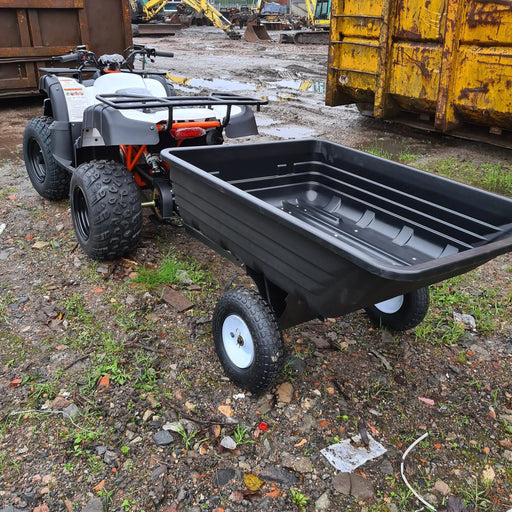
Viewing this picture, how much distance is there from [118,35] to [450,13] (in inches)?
186

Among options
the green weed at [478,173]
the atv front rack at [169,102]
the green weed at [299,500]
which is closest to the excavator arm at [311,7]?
the green weed at [478,173]

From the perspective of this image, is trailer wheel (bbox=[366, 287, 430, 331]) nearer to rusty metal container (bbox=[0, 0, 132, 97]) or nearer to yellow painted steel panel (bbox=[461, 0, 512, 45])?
yellow painted steel panel (bbox=[461, 0, 512, 45])

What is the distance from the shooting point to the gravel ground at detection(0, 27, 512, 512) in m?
1.91

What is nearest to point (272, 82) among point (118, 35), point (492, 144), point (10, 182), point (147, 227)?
point (118, 35)

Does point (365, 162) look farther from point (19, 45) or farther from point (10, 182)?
A: point (19, 45)

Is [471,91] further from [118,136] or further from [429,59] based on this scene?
[118,136]

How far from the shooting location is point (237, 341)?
237cm

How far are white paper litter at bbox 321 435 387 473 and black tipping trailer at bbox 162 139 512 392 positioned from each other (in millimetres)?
373

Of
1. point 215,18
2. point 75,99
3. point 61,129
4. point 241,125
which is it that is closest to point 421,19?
point 241,125

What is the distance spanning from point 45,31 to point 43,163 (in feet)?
12.5

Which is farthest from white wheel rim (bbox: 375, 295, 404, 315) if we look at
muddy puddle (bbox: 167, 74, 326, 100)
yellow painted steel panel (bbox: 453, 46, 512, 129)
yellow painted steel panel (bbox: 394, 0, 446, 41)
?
muddy puddle (bbox: 167, 74, 326, 100)

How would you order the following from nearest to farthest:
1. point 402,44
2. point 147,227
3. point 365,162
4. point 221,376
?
point 221,376 < point 365,162 < point 147,227 < point 402,44

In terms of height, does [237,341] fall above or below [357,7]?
below

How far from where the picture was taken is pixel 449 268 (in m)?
1.63
